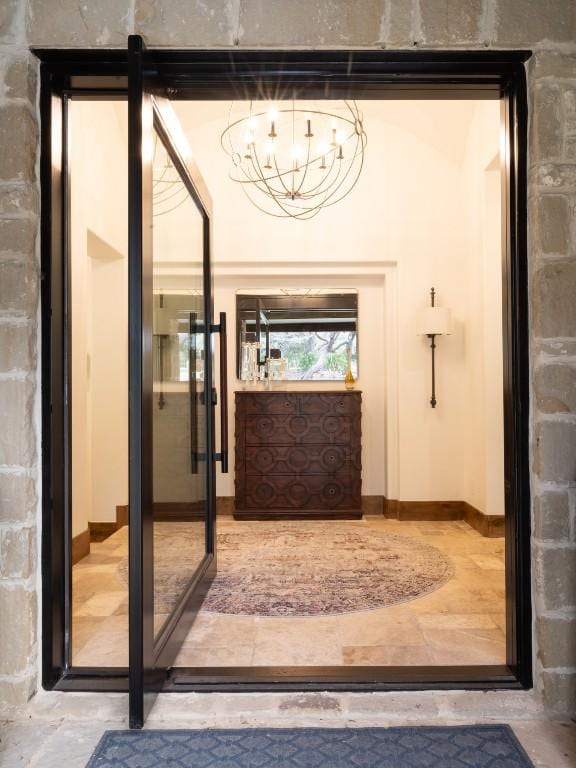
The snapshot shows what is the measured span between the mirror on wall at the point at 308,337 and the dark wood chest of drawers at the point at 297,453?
0.47 m

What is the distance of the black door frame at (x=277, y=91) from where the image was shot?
6.41 feet

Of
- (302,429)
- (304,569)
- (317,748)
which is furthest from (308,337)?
(317,748)

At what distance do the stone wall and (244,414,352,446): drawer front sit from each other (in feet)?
9.69

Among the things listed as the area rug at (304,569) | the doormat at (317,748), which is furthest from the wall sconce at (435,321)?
the doormat at (317,748)

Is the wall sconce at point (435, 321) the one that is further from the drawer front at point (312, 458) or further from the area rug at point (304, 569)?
the area rug at point (304, 569)

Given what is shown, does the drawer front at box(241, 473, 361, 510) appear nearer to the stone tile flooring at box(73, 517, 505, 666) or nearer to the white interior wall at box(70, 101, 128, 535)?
the white interior wall at box(70, 101, 128, 535)

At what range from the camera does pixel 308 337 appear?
531 centimetres

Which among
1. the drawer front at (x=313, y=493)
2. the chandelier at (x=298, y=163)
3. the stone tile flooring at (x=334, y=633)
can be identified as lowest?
the stone tile flooring at (x=334, y=633)

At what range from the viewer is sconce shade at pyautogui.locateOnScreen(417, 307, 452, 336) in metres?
4.73

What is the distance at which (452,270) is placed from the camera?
4988 mm

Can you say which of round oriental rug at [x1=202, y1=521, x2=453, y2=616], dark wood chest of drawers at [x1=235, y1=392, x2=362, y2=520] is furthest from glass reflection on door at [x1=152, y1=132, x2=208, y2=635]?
dark wood chest of drawers at [x1=235, y1=392, x2=362, y2=520]

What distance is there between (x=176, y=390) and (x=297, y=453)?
2.59m

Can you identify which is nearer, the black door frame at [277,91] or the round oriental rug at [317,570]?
the black door frame at [277,91]

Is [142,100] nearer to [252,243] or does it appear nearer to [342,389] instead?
[252,243]
